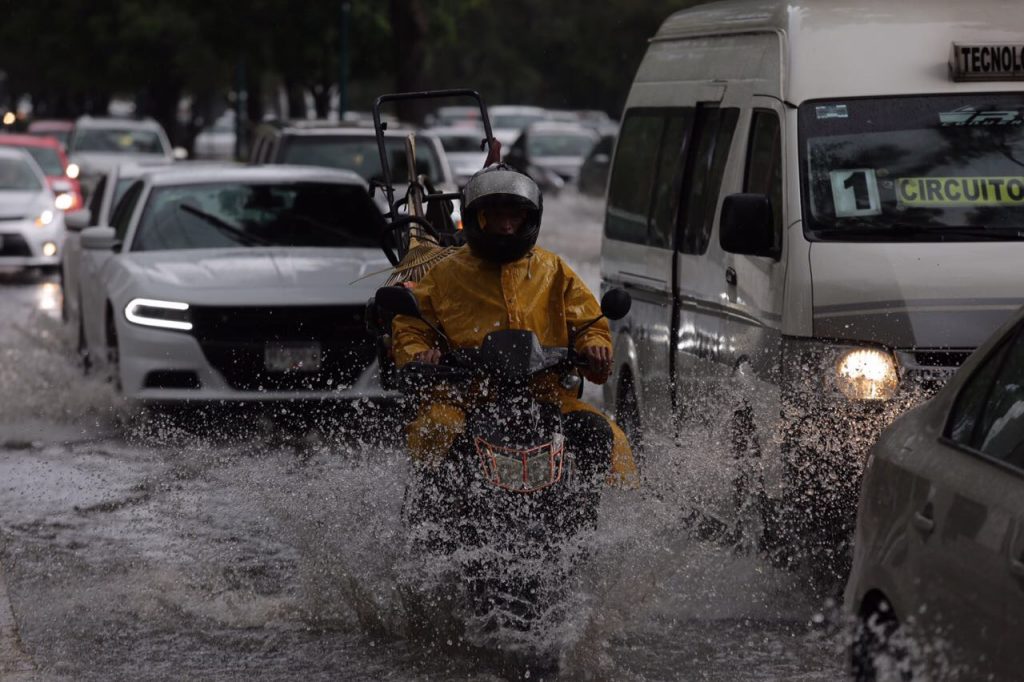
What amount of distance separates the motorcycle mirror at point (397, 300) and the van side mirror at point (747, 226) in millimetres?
1767

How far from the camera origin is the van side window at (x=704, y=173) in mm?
9195

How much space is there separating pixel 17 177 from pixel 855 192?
19121 millimetres

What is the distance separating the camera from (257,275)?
1262 centimetres

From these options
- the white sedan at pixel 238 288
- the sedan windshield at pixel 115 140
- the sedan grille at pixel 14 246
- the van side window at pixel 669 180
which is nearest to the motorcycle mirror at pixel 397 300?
the van side window at pixel 669 180

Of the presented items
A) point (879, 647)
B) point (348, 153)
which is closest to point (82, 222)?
point (348, 153)

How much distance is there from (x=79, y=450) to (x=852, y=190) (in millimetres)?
5329

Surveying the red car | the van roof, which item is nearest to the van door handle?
the van roof

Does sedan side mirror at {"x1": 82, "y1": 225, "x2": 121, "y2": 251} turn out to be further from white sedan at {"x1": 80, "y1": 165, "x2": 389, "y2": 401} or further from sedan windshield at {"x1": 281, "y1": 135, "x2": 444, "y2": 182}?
sedan windshield at {"x1": 281, "y1": 135, "x2": 444, "y2": 182}

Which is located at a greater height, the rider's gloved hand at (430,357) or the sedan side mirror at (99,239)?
the rider's gloved hand at (430,357)

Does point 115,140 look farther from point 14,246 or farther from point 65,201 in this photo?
point 14,246

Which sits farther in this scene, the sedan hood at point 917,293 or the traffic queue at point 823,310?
the sedan hood at point 917,293

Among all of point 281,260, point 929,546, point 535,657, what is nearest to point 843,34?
point 535,657

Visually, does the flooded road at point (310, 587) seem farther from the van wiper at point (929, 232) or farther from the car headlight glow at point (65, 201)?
the car headlight glow at point (65, 201)

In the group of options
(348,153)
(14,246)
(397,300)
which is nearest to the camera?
(397,300)
